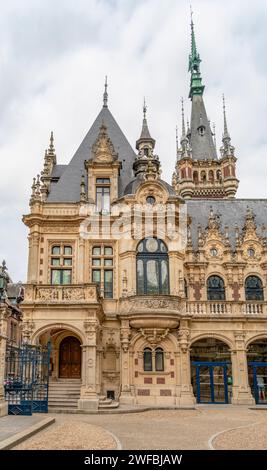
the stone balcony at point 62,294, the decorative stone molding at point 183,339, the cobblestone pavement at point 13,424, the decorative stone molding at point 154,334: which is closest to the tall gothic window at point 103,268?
the decorative stone molding at point 154,334

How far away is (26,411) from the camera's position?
17906 millimetres

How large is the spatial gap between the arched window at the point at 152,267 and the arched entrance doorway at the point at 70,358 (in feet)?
16.5

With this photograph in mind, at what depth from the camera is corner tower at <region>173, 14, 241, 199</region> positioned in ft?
217

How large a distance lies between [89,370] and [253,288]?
13683 mm

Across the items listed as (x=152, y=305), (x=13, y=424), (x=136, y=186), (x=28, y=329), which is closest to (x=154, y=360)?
(x=152, y=305)

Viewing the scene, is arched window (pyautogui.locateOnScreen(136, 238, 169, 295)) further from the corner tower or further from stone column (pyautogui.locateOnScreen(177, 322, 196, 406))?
the corner tower

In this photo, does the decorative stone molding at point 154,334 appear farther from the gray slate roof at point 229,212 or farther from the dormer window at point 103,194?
the gray slate roof at point 229,212

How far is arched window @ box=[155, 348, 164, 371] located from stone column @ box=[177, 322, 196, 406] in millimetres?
986

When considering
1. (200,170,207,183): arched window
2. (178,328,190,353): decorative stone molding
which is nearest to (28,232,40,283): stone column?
(178,328,190,353): decorative stone molding

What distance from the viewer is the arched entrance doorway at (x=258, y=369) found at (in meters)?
27.6

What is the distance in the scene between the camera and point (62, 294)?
23.2 metres

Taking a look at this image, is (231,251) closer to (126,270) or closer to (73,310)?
(126,270)

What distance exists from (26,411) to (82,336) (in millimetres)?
5228
